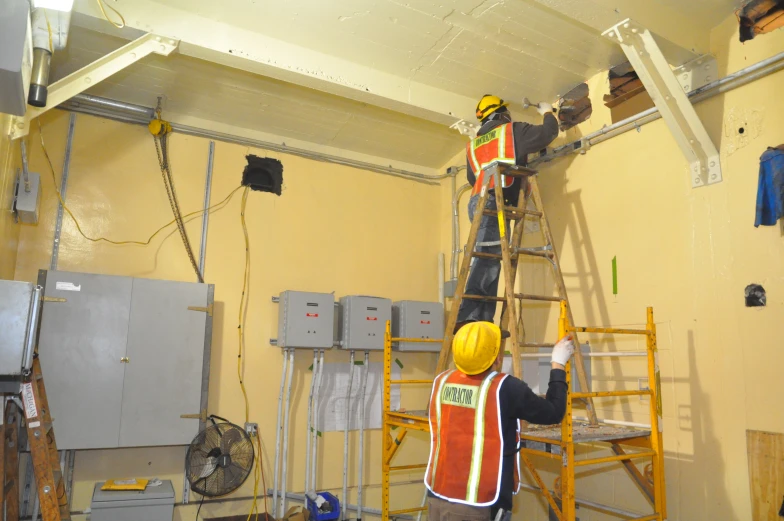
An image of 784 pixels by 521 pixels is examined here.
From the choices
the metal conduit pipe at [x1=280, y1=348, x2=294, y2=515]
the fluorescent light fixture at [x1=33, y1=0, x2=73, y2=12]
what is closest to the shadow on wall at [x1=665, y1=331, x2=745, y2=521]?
the metal conduit pipe at [x1=280, y1=348, x2=294, y2=515]

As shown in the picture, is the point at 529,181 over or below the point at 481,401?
over

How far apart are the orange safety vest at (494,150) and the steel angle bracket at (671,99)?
0.82 m

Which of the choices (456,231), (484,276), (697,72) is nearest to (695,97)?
(697,72)

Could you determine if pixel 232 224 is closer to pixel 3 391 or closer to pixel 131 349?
pixel 131 349

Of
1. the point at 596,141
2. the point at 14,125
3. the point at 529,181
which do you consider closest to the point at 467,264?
the point at 529,181

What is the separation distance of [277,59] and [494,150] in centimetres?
157

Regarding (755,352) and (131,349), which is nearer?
(755,352)

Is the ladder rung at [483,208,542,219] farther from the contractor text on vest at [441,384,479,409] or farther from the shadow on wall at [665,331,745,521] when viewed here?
the contractor text on vest at [441,384,479,409]

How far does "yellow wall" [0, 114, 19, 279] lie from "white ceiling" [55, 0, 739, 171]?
0.78 m

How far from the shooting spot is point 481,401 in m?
2.40

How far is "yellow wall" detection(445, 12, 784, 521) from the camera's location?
3.08 m

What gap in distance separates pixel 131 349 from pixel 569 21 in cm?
369

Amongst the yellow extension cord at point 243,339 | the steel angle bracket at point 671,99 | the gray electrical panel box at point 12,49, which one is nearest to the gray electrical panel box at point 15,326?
the gray electrical panel box at point 12,49

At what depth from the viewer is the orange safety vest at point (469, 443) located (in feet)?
7.77
